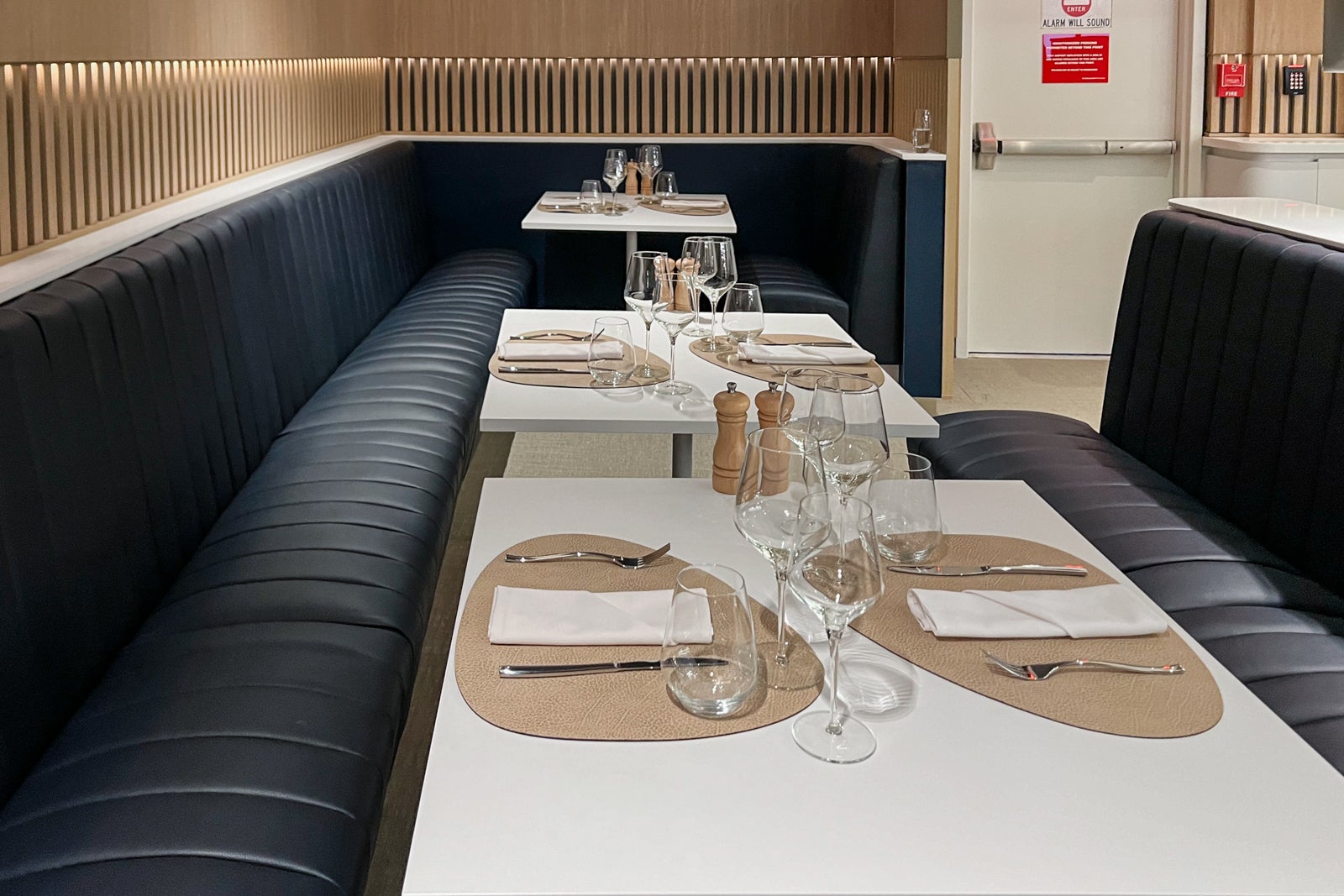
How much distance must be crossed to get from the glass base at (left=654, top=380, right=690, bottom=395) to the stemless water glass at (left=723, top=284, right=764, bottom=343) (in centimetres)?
23

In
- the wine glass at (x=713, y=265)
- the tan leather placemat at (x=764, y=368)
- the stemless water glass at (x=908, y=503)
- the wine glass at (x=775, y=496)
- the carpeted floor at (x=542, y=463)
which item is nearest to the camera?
the wine glass at (x=775, y=496)

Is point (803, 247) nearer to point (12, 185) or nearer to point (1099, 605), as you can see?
point (12, 185)

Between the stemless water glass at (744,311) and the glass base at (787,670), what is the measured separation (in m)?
1.28

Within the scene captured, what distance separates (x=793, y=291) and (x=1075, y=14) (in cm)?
200

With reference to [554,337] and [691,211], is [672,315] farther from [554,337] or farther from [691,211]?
[691,211]

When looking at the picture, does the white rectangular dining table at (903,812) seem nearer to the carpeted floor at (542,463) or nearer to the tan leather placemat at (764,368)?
the carpeted floor at (542,463)

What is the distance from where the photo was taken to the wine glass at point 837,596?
47.3 inches

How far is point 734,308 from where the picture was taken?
2688mm

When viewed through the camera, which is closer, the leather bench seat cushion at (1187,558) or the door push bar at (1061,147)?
the leather bench seat cushion at (1187,558)

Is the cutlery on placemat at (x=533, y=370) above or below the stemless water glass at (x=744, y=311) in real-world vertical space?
below

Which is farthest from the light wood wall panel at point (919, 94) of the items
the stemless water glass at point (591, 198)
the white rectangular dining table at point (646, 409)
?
the white rectangular dining table at point (646, 409)

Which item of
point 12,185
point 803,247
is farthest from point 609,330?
point 803,247

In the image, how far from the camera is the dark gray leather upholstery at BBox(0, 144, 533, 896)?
158 centimetres

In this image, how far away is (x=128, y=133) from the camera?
335cm
